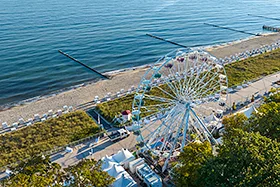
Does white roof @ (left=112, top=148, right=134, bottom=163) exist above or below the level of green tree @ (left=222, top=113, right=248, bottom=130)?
below

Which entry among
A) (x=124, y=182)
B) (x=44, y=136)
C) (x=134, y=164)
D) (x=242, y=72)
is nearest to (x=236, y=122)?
(x=134, y=164)

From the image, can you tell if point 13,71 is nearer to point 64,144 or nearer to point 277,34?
point 64,144

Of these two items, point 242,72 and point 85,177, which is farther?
point 242,72

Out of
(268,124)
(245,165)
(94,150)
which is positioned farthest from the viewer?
(94,150)

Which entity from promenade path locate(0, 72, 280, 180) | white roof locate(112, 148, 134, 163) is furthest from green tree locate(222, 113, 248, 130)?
white roof locate(112, 148, 134, 163)

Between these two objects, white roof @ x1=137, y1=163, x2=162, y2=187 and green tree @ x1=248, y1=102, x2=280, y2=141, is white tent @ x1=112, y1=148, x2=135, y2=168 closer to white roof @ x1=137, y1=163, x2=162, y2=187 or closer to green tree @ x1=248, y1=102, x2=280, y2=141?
white roof @ x1=137, y1=163, x2=162, y2=187

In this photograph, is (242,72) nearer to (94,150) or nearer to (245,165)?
(94,150)

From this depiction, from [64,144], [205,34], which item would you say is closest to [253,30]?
[205,34]
